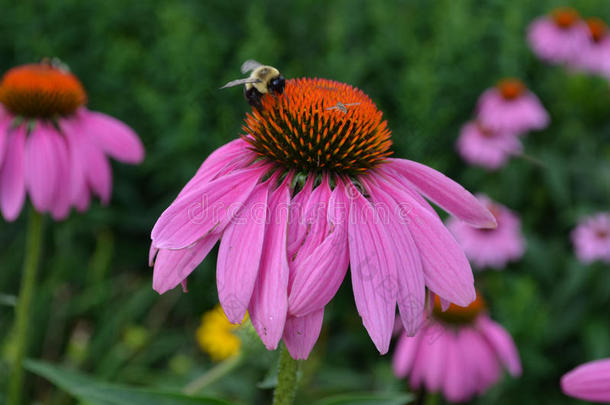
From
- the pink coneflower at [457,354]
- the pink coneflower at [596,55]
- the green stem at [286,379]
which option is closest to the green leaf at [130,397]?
the green stem at [286,379]

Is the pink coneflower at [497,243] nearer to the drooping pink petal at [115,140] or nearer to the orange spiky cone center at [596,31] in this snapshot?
the drooping pink petal at [115,140]

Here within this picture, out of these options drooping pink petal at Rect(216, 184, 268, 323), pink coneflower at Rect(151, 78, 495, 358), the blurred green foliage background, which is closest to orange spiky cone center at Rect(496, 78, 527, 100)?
the blurred green foliage background

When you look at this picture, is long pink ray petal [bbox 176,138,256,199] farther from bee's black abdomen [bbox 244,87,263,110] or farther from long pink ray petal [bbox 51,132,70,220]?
long pink ray petal [bbox 51,132,70,220]

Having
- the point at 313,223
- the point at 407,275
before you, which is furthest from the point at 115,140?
the point at 407,275

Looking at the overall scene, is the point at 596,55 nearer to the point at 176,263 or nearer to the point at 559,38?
the point at 559,38

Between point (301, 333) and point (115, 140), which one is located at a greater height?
point (115, 140)

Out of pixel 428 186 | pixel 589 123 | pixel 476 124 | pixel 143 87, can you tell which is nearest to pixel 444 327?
pixel 428 186
